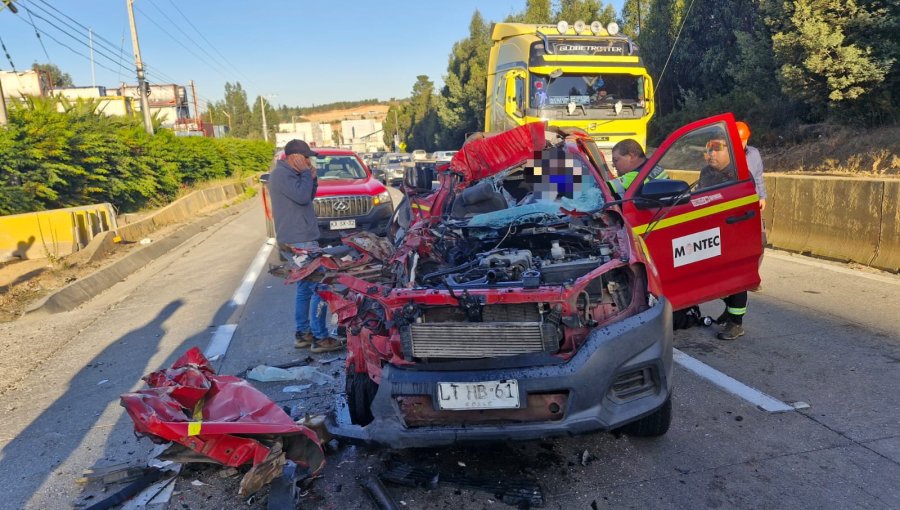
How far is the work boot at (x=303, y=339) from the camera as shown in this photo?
228 inches

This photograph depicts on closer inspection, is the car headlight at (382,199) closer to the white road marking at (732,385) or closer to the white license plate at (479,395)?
the white road marking at (732,385)

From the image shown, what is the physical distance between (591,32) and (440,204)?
9667 mm

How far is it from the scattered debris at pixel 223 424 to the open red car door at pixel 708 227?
2801 millimetres

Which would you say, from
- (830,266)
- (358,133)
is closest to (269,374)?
(830,266)

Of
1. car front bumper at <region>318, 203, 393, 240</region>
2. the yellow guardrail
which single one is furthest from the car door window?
the yellow guardrail

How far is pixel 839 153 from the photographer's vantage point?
1367cm

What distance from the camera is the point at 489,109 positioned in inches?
590

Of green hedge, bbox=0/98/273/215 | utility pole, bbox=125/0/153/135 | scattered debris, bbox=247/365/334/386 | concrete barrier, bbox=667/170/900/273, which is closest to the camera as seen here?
scattered debris, bbox=247/365/334/386

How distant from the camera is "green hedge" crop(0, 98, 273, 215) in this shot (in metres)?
11.5

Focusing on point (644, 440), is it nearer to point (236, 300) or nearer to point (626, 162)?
point (626, 162)

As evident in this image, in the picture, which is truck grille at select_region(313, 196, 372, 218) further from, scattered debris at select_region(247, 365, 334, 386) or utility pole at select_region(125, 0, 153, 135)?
utility pole at select_region(125, 0, 153, 135)

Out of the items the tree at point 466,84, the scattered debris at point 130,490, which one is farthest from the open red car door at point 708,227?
the tree at point 466,84

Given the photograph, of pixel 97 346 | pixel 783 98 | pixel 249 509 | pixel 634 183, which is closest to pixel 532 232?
pixel 634 183

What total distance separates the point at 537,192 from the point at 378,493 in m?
2.77
